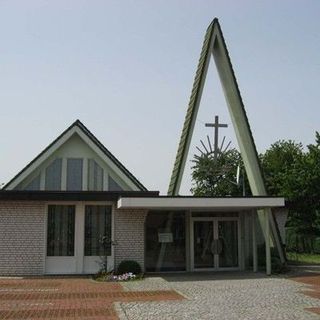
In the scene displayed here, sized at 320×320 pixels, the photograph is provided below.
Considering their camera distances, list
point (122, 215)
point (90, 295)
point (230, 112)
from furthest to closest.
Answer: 1. point (230, 112)
2. point (122, 215)
3. point (90, 295)

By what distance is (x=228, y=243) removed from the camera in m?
22.3

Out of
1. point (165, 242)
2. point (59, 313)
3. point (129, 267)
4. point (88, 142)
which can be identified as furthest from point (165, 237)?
point (59, 313)

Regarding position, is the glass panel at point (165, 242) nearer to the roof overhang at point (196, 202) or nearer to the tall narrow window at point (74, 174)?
the roof overhang at point (196, 202)

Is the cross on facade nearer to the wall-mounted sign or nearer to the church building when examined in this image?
the church building

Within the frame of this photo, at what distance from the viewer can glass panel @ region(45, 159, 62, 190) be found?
77.2ft

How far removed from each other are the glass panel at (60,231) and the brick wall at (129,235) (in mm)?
1723

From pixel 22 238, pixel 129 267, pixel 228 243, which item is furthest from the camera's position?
pixel 228 243

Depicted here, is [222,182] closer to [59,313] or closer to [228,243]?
[228,243]

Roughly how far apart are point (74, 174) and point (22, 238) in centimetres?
478

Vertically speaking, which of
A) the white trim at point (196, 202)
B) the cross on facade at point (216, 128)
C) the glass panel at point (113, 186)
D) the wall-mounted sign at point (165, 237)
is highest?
the cross on facade at point (216, 128)

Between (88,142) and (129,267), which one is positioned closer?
(129,267)

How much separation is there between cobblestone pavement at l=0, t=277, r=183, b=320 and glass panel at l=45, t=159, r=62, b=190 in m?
5.67

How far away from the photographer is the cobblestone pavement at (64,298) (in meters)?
11.4

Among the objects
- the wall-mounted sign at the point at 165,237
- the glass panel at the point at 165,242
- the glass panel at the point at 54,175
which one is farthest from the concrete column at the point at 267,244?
the glass panel at the point at 54,175
